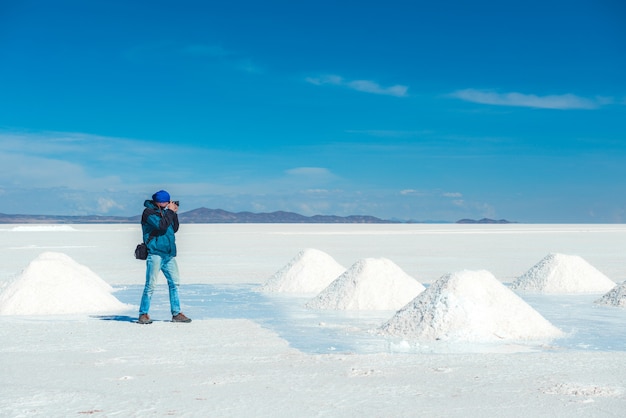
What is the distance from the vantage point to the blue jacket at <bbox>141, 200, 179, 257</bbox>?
23.9ft

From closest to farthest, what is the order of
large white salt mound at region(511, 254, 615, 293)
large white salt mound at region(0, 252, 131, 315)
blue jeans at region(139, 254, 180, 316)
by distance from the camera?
blue jeans at region(139, 254, 180, 316)
large white salt mound at region(0, 252, 131, 315)
large white salt mound at region(511, 254, 615, 293)

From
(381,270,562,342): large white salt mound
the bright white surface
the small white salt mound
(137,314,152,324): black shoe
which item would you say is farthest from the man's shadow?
the small white salt mound

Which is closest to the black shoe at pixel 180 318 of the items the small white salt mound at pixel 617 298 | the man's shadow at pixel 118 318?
the man's shadow at pixel 118 318

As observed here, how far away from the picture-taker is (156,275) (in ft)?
24.6

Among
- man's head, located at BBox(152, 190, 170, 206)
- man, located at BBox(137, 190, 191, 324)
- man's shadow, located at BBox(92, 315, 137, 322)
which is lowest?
man's shadow, located at BBox(92, 315, 137, 322)

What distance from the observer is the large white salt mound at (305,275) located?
11281 mm

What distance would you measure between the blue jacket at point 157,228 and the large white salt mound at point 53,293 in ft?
5.38

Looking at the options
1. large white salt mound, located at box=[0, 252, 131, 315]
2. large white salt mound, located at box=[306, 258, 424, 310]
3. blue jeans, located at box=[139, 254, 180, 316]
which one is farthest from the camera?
large white salt mound, located at box=[306, 258, 424, 310]

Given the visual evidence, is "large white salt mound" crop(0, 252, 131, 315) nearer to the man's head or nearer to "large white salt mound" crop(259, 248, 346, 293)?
the man's head

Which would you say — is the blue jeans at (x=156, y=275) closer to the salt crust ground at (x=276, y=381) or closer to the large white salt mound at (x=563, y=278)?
the salt crust ground at (x=276, y=381)

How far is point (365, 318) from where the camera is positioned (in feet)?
26.6

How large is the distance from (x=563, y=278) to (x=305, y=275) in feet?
13.0

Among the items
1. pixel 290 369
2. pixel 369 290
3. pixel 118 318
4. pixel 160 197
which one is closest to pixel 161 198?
pixel 160 197

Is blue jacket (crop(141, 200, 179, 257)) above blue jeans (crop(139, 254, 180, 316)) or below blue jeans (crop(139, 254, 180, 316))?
above
